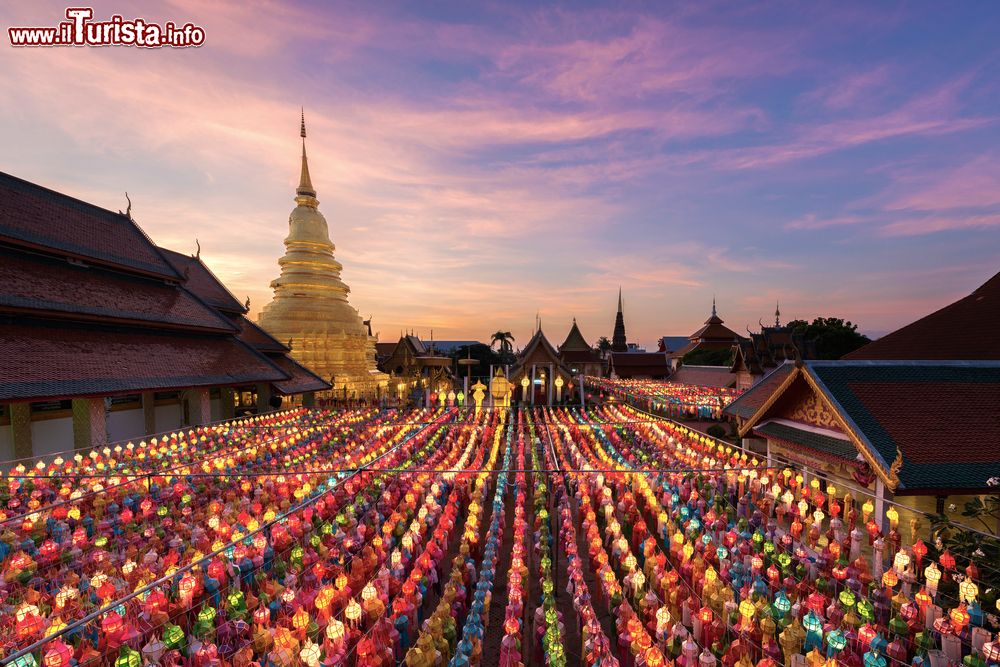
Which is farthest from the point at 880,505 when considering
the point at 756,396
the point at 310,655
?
the point at 310,655

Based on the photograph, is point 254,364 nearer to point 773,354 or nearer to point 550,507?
point 550,507

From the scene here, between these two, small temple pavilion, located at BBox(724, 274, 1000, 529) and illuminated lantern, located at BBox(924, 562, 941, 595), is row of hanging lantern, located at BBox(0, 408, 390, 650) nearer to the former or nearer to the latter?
illuminated lantern, located at BBox(924, 562, 941, 595)

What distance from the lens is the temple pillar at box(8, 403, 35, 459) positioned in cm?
1512

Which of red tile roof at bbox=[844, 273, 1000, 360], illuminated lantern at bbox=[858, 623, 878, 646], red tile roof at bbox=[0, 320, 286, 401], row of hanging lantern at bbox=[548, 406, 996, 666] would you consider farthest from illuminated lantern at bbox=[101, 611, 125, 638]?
red tile roof at bbox=[844, 273, 1000, 360]

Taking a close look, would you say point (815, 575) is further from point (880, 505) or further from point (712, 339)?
point (712, 339)

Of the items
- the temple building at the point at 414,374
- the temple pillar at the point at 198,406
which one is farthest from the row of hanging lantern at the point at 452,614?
the temple building at the point at 414,374

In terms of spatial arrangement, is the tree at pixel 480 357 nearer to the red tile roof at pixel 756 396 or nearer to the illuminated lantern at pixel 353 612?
the red tile roof at pixel 756 396

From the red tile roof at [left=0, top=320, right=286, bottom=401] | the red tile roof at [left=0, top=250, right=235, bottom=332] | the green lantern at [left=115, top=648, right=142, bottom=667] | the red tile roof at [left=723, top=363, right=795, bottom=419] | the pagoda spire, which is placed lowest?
the green lantern at [left=115, top=648, right=142, bottom=667]

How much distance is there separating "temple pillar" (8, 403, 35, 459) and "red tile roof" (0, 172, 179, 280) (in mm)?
6461

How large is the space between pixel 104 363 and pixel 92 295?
384cm

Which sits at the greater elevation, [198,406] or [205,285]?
[205,285]

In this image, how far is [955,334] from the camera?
45.9 ft

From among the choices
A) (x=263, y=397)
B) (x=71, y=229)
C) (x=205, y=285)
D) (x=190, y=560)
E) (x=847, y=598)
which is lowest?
(x=847, y=598)

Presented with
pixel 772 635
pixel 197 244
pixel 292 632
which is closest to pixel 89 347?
pixel 197 244
